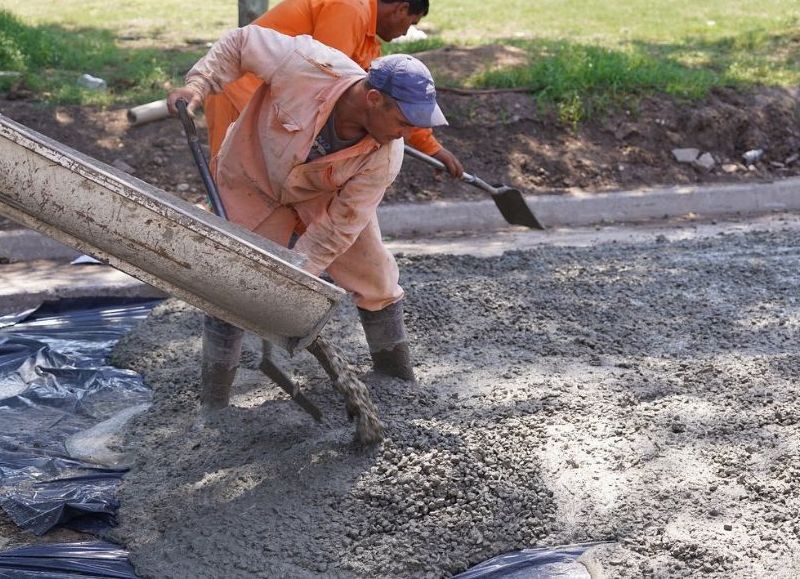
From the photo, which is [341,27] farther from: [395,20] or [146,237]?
[146,237]

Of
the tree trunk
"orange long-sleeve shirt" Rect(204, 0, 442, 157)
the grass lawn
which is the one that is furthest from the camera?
the grass lawn

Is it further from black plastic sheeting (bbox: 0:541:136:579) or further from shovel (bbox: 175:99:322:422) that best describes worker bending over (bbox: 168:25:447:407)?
black plastic sheeting (bbox: 0:541:136:579)

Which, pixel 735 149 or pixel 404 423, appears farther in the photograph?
pixel 735 149

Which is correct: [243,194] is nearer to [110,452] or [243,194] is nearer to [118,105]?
[110,452]

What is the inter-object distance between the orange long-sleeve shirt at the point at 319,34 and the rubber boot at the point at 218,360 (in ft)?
2.42

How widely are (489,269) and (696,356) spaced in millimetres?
1445

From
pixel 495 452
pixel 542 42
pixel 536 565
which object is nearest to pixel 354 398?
pixel 495 452

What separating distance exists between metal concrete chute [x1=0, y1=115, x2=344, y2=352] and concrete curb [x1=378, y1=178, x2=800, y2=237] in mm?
3575

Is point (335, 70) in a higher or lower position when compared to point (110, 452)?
higher

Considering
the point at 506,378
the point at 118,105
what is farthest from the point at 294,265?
the point at 118,105

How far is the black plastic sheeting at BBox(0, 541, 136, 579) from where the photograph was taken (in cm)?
312

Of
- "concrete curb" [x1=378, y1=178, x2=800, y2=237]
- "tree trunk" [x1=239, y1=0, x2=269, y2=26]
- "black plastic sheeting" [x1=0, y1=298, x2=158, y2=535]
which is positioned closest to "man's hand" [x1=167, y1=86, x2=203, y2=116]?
"black plastic sheeting" [x1=0, y1=298, x2=158, y2=535]

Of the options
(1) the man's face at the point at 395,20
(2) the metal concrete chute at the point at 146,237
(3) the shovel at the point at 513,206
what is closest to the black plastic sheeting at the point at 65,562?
(2) the metal concrete chute at the point at 146,237

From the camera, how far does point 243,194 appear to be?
3758 millimetres
